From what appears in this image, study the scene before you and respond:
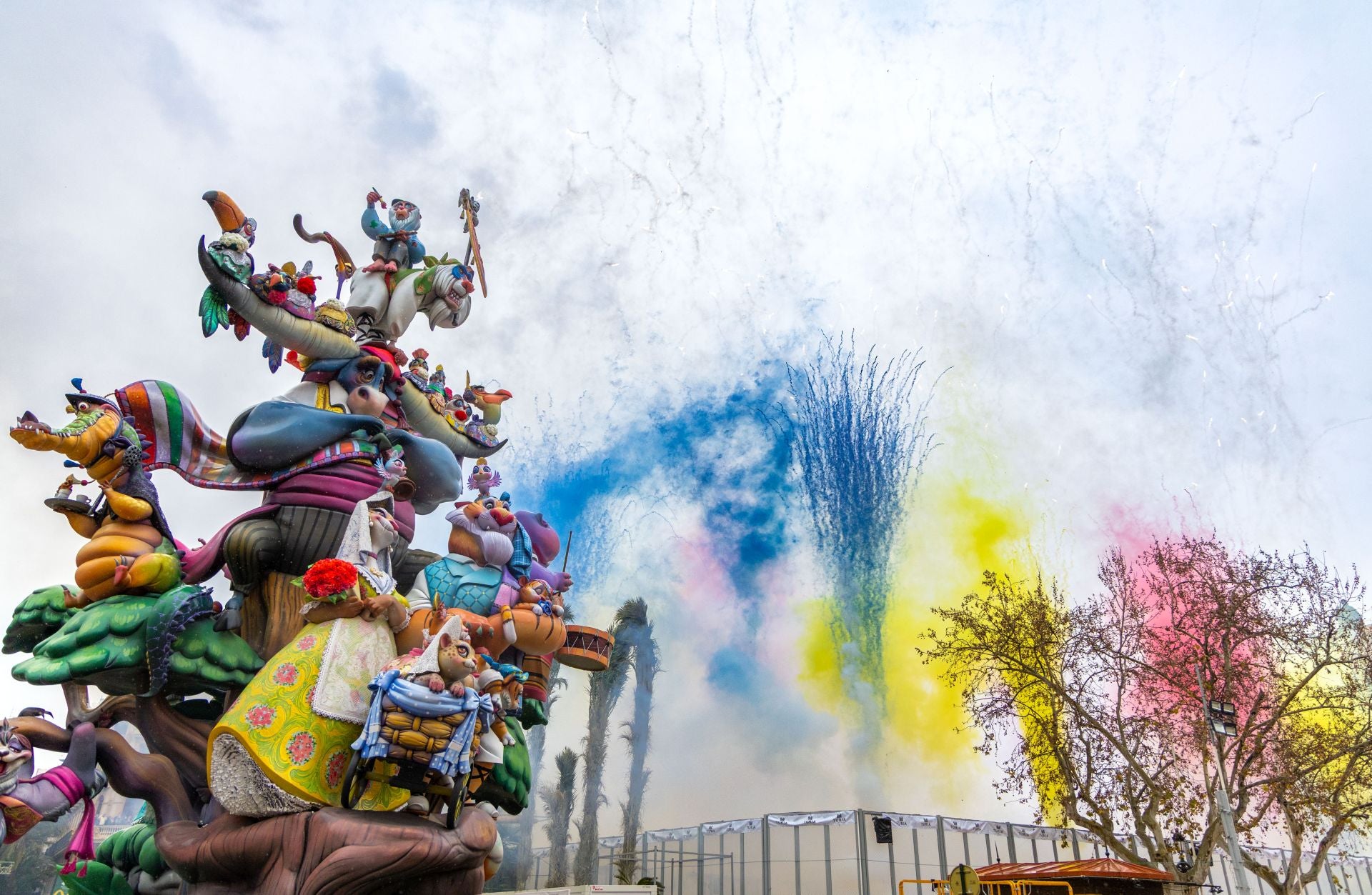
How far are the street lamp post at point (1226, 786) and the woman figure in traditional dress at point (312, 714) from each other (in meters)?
13.5

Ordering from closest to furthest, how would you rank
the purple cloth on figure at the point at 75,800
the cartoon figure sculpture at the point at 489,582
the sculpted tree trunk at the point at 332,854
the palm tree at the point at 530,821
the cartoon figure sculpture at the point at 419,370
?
the sculpted tree trunk at the point at 332,854 → the purple cloth on figure at the point at 75,800 → the cartoon figure sculpture at the point at 489,582 → the cartoon figure sculpture at the point at 419,370 → the palm tree at the point at 530,821

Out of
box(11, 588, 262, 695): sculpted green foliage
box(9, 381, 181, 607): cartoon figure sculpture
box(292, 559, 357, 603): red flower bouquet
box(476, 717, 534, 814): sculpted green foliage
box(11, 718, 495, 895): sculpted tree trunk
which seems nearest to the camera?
box(11, 718, 495, 895): sculpted tree trunk

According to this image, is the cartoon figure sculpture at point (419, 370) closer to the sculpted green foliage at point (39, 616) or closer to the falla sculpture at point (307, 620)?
the falla sculpture at point (307, 620)

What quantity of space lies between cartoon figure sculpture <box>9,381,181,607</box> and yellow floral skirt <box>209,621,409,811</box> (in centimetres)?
244

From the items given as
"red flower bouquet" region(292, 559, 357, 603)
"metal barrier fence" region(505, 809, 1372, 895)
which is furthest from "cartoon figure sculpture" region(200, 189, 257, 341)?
"metal barrier fence" region(505, 809, 1372, 895)

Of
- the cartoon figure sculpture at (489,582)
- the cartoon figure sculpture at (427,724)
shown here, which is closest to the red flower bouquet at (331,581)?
the cartoon figure sculpture at (427,724)

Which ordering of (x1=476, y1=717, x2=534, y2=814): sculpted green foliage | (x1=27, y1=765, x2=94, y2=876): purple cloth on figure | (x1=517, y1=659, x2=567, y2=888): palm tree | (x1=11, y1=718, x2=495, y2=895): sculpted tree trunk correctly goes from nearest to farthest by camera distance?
1. (x1=11, y1=718, x2=495, y2=895): sculpted tree trunk
2. (x1=27, y1=765, x2=94, y2=876): purple cloth on figure
3. (x1=476, y1=717, x2=534, y2=814): sculpted green foliage
4. (x1=517, y1=659, x2=567, y2=888): palm tree

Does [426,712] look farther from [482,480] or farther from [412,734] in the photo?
[482,480]

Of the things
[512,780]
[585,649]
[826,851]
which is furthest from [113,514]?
[826,851]

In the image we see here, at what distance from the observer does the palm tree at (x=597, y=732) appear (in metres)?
25.6

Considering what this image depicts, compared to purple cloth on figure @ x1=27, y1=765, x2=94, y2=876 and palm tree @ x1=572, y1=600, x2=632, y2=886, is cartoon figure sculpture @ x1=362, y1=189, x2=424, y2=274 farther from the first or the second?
palm tree @ x1=572, y1=600, x2=632, y2=886

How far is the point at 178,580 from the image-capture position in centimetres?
888

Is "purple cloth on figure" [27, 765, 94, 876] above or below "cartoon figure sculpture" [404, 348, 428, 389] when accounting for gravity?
below

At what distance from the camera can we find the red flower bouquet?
7223mm
